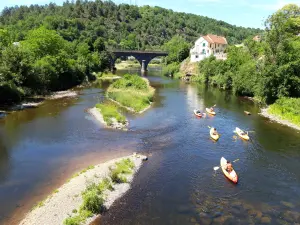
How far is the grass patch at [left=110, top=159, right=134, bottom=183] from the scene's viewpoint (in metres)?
25.6

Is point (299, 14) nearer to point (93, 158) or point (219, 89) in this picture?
point (219, 89)

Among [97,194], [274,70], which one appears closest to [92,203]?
[97,194]

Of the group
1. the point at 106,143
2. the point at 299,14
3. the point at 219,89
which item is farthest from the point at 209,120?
the point at 299,14

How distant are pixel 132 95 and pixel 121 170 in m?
33.0

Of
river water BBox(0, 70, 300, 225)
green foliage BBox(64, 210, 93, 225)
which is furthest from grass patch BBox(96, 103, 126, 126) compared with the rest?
green foliage BBox(64, 210, 93, 225)

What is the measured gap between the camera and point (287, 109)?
161ft

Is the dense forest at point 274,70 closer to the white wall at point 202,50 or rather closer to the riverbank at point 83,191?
the riverbank at point 83,191

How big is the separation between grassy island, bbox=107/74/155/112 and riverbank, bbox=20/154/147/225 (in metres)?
22.8

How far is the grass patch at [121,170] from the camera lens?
25555 millimetres

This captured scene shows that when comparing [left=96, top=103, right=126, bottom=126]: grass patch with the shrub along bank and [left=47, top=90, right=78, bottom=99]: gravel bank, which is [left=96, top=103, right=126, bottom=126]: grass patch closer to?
the shrub along bank

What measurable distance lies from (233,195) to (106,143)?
51.6ft

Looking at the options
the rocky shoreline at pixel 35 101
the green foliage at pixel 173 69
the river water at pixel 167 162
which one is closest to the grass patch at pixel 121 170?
the river water at pixel 167 162

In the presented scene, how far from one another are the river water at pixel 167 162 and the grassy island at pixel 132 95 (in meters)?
4.38

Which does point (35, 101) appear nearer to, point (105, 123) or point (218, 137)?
point (105, 123)
